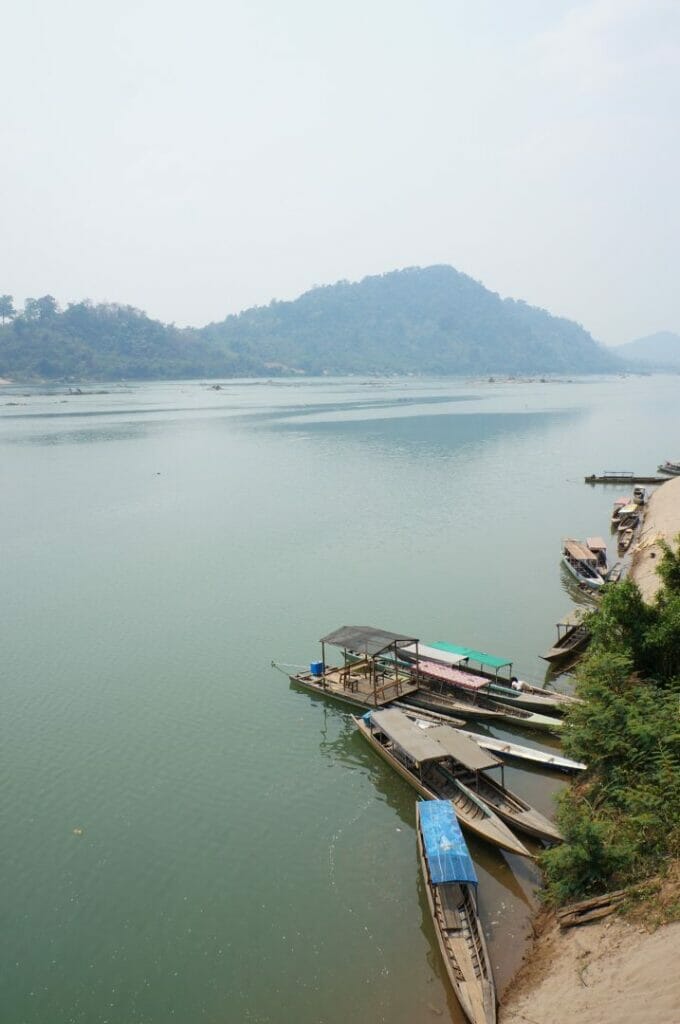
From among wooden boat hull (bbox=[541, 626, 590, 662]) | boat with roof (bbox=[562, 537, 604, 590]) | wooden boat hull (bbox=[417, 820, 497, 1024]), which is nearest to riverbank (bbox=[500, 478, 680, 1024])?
wooden boat hull (bbox=[417, 820, 497, 1024])

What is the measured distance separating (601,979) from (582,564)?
26.9 metres

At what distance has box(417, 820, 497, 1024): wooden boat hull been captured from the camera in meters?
11.7

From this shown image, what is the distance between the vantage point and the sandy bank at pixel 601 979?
9.95m

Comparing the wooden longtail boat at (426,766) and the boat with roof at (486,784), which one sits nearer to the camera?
the wooden longtail boat at (426,766)

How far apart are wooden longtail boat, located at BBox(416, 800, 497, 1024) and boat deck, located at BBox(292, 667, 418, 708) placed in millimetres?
6639

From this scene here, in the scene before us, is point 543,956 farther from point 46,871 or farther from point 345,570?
point 345,570

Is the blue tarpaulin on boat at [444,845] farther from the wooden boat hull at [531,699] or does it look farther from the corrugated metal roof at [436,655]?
the corrugated metal roof at [436,655]

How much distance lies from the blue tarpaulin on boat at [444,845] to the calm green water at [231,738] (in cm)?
120

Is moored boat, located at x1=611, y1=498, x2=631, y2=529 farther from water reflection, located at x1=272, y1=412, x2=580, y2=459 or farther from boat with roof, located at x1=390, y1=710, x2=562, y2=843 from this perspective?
boat with roof, located at x1=390, y1=710, x2=562, y2=843

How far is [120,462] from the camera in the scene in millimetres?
78188

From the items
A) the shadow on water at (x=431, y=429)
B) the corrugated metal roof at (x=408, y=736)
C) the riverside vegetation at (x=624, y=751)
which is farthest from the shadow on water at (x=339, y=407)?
the riverside vegetation at (x=624, y=751)

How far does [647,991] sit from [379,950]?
559 centimetres

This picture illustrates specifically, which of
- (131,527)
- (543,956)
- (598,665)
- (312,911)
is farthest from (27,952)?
(131,527)

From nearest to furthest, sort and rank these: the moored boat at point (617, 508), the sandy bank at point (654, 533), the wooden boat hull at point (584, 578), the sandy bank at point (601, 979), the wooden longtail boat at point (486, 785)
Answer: the sandy bank at point (601, 979), the wooden longtail boat at point (486, 785), the sandy bank at point (654, 533), the wooden boat hull at point (584, 578), the moored boat at point (617, 508)
